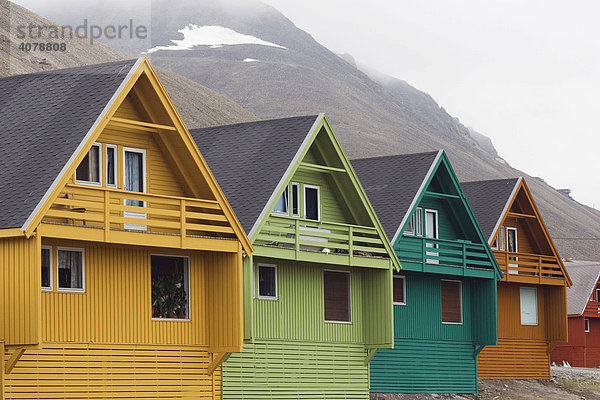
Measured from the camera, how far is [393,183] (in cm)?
4644

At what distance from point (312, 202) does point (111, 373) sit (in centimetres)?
1068

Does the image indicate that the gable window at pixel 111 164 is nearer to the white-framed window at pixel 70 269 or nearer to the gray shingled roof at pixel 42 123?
the gray shingled roof at pixel 42 123

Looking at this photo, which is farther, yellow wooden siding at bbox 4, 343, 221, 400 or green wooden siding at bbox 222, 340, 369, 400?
green wooden siding at bbox 222, 340, 369, 400

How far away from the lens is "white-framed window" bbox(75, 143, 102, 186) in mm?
31281

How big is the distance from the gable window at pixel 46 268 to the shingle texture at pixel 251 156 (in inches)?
288

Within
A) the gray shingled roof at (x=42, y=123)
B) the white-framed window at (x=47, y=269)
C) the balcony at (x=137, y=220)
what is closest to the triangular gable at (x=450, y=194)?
the balcony at (x=137, y=220)

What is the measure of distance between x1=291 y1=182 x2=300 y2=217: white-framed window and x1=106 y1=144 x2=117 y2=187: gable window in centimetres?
863

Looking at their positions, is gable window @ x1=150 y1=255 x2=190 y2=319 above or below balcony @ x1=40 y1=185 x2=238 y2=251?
below

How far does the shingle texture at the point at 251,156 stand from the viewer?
37.4 metres

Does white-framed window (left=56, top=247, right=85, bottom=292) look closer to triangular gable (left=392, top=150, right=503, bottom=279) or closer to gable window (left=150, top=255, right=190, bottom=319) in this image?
gable window (left=150, top=255, right=190, bottom=319)

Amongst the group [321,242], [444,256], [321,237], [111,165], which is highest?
[111,165]

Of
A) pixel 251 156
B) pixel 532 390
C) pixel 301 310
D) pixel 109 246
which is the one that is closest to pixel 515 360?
pixel 532 390

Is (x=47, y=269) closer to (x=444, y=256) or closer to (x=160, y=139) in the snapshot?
(x=160, y=139)

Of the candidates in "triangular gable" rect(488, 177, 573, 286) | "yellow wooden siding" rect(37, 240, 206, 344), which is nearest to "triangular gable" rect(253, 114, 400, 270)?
"yellow wooden siding" rect(37, 240, 206, 344)
